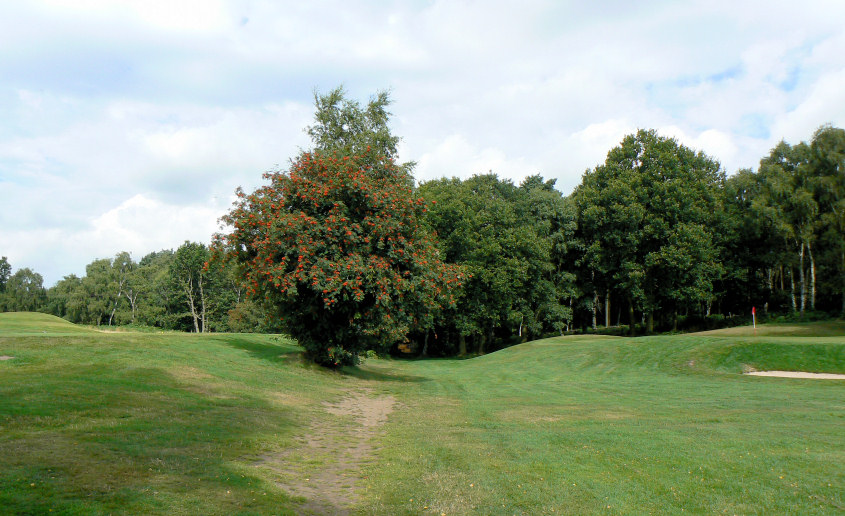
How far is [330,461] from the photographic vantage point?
10.2 meters

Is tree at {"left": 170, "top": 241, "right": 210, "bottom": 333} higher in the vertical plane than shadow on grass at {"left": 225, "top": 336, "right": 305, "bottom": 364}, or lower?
higher

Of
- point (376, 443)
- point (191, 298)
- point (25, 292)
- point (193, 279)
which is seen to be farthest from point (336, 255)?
point (25, 292)

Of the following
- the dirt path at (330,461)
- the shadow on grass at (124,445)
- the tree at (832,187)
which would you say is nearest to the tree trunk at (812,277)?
the tree at (832,187)

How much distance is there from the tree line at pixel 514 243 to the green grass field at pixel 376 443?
13.9 feet

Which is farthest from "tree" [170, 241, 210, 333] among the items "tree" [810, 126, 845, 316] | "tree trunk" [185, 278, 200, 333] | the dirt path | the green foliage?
"tree" [810, 126, 845, 316]

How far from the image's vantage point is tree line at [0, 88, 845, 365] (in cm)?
2134

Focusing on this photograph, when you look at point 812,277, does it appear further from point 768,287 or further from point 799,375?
point 799,375

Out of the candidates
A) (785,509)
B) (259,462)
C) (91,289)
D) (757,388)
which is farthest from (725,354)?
(91,289)

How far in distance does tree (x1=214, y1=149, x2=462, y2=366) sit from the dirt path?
5926 mm

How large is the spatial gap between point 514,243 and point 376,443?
130 ft

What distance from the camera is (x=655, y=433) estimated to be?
11.0m

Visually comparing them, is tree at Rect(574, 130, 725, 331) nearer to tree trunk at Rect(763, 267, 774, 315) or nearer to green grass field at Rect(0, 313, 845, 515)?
tree trunk at Rect(763, 267, 774, 315)

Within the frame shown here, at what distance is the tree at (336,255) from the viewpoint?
66.0ft

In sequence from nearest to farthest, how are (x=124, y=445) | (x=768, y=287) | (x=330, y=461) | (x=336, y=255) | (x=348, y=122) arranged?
(x=124, y=445) → (x=330, y=461) → (x=336, y=255) → (x=348, y=122) → (x=768, y=287)
